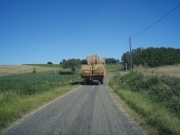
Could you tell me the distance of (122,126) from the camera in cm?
955

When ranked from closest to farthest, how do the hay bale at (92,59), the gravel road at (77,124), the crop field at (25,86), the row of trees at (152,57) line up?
the gravel road at (77,124), the crop field at (25,86), the hay bale at (92,59), the row of trees at (152,57)

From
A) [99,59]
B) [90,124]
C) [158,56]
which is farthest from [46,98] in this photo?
[158,56]

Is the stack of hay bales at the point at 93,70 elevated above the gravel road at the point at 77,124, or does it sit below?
above

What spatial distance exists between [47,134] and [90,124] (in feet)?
6.43

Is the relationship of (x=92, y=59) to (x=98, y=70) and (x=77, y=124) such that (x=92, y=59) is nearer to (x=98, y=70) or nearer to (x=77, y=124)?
(x=98, y=70)

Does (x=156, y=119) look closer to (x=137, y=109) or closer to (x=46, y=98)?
(x=137, y=109)

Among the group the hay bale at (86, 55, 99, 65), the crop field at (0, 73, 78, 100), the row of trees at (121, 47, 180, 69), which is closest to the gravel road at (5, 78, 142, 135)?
the crop field at (0, 73, 78, 100)

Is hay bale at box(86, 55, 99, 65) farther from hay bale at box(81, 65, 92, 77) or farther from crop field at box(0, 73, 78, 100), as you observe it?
crop field at box(0, 73, 78, 100)

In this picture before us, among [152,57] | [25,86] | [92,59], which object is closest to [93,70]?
[92,59]

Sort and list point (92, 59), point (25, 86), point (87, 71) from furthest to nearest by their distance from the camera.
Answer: point (92, 59) < point (87, 71) < point (25, 86)

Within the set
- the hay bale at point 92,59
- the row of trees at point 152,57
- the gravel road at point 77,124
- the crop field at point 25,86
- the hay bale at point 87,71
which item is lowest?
the gravel road at point 77,124

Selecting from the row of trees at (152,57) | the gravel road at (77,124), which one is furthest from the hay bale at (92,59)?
the row of trees at (152,57)

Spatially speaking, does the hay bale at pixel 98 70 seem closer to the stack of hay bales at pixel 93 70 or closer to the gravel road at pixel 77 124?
the stack of hay bales at pixel 93 70

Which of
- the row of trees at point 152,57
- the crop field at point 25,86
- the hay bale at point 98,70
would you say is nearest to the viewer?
the crop field at point 25,86
